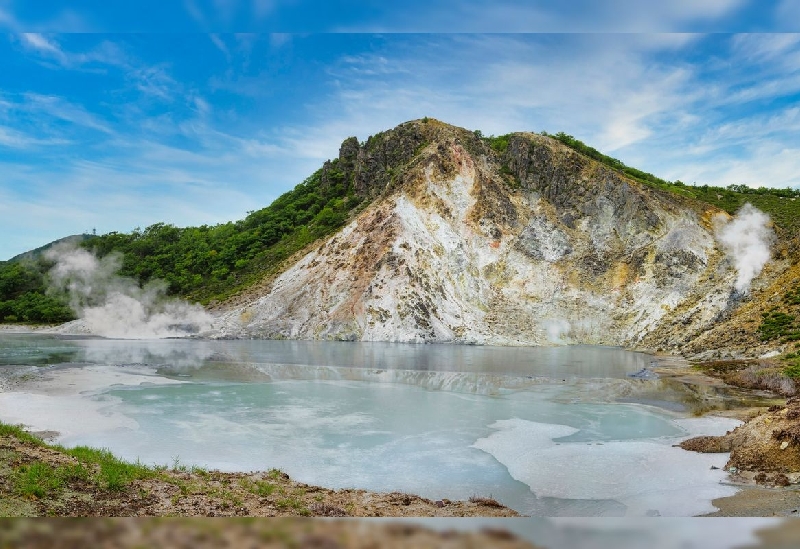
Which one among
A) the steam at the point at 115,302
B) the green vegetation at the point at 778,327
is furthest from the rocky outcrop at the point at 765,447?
the steam at the point at 115,302

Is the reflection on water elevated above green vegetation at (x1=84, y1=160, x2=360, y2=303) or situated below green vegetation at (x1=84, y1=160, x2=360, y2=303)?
below

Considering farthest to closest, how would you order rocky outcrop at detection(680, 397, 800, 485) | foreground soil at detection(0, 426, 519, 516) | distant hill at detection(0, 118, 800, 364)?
1. distant hill at detection(0, 118, 800, 364)
2. rocky outcrop at detection(680, 397, 800, 485)
3. foreground soil at detection(0, 426, 519, 516)

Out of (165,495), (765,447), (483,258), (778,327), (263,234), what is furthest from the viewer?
(263,234)

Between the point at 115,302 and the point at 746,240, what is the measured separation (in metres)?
65.8

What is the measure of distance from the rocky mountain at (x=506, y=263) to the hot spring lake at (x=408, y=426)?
23.5 m

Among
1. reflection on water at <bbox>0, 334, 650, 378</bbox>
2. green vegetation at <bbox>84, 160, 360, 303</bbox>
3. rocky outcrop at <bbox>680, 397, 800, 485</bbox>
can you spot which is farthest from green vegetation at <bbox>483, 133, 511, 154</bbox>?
rocky outcrop at <bbox>680, 397, 800, 485</bbox>

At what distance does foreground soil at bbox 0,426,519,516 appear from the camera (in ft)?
21.4

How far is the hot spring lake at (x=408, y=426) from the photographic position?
9.76 m

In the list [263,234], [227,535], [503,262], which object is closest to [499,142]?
[503,262]

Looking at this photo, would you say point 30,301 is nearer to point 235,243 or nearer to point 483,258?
point 235,243

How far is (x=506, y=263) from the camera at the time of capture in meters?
59.8

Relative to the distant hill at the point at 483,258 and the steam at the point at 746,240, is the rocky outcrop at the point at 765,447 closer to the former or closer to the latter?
the distant hill at the point at 483,258

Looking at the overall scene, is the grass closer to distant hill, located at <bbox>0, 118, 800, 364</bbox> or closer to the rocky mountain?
distant hill, located at <bbox>0, 118, 800, 364</bbox>

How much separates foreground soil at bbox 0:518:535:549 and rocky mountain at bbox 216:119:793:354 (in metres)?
44.6
